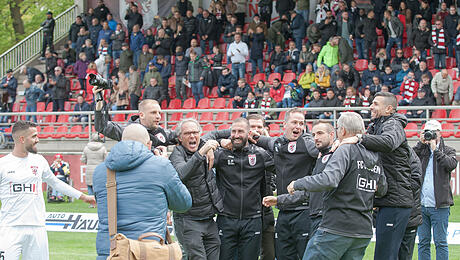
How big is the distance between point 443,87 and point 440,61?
187cm

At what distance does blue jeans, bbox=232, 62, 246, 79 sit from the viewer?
22.0m

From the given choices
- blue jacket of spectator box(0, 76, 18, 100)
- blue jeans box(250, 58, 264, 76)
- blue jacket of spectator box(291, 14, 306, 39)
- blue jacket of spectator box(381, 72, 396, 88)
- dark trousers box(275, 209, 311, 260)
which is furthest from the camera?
blue jacket of spectator box(0, 76, 18, 100)

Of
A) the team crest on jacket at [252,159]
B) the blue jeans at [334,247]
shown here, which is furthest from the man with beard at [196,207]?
the blue jeans at [334,247]

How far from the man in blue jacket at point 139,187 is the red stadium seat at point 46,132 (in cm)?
1667

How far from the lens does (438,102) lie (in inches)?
699

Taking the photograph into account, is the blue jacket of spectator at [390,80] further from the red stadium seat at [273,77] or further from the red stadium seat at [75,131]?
the red stadium seat at [75,131]

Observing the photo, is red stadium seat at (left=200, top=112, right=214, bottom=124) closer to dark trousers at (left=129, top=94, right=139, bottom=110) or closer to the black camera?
dark trousers at (left=129, top=94, right=139, bottom=110)

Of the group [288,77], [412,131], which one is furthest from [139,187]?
[288,77]

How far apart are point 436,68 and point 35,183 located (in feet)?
47.5

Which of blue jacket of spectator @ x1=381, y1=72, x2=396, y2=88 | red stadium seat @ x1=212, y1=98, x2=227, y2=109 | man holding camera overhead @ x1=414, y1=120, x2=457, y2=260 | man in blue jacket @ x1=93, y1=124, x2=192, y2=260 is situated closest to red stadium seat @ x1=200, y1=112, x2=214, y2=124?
red stadium seat @ x1=212, y1=98, x2=227, y2=109

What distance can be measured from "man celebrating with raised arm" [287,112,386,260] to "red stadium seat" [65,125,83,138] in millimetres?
15525

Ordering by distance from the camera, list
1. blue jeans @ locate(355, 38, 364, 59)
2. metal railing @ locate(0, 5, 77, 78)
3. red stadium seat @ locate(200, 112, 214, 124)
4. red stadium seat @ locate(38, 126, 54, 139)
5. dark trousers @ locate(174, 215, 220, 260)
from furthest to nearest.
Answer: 1. metal railing @ locate(0, 5, 77, 78)
2. red stadium seat @ locate(38, 126, 54, 139)
3. blue jeans @ locate(355, 38, 364, 59)
4. red stadium seat @ locate(200, 112, 214, 124)
5. dark trousers @ locate(174, 215, 220, 260)

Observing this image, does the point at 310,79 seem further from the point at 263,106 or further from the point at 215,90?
the point at 215,90

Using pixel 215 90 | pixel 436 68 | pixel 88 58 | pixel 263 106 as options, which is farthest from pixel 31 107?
pixel 436 68
